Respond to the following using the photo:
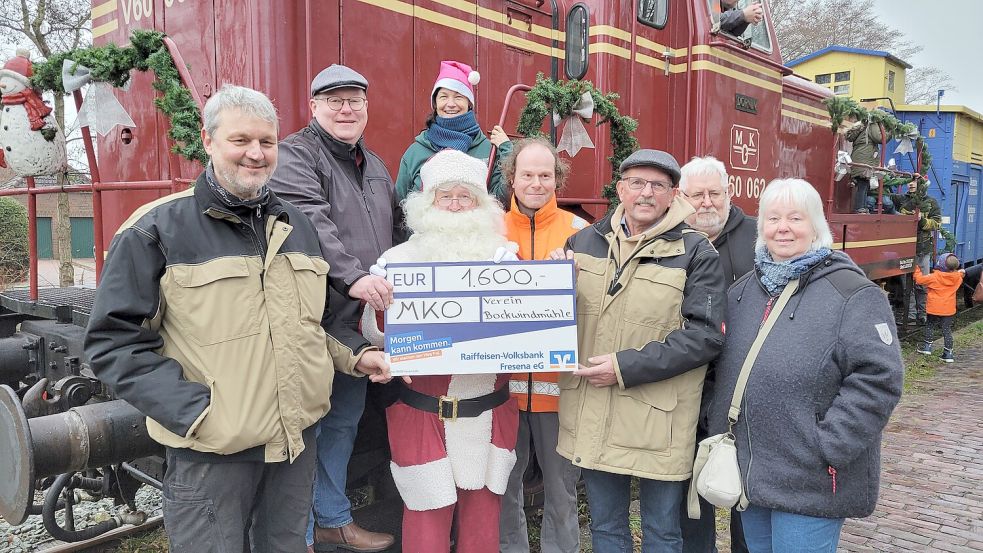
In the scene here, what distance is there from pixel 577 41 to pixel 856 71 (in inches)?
353

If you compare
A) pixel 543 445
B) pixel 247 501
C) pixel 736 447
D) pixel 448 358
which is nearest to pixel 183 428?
pixel 247 501

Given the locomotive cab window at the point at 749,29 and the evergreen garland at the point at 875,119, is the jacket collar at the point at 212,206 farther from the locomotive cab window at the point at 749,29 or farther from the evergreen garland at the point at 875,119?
the evergreen garland at the point at 875,119

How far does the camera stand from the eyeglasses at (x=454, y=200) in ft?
8.52

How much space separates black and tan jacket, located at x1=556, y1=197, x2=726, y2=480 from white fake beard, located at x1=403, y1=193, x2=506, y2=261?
0.44m

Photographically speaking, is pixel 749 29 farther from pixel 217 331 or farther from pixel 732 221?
pixel 217 331

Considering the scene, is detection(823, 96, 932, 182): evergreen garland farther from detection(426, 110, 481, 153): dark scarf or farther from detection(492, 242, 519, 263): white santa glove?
detection(492, 242, 519, 263): white santa glove

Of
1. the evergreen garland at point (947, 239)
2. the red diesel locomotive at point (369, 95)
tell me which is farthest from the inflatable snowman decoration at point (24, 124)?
the evergreen garland at point (947, 239)

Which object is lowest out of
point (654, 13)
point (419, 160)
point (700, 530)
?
point (700, 530)

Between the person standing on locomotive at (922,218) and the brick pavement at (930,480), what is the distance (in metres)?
2.65

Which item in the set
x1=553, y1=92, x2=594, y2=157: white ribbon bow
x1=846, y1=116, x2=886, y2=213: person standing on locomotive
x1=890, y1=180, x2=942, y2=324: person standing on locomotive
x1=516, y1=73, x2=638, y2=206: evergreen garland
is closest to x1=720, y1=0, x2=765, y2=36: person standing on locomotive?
x1=516, y1=73, x2=638, y2=206: evergreen garland

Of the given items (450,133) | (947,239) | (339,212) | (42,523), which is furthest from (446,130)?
Result: (947,239)

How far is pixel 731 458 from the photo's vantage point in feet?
7.25

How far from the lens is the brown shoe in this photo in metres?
2.73

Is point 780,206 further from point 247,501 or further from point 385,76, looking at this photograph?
point 385,76
